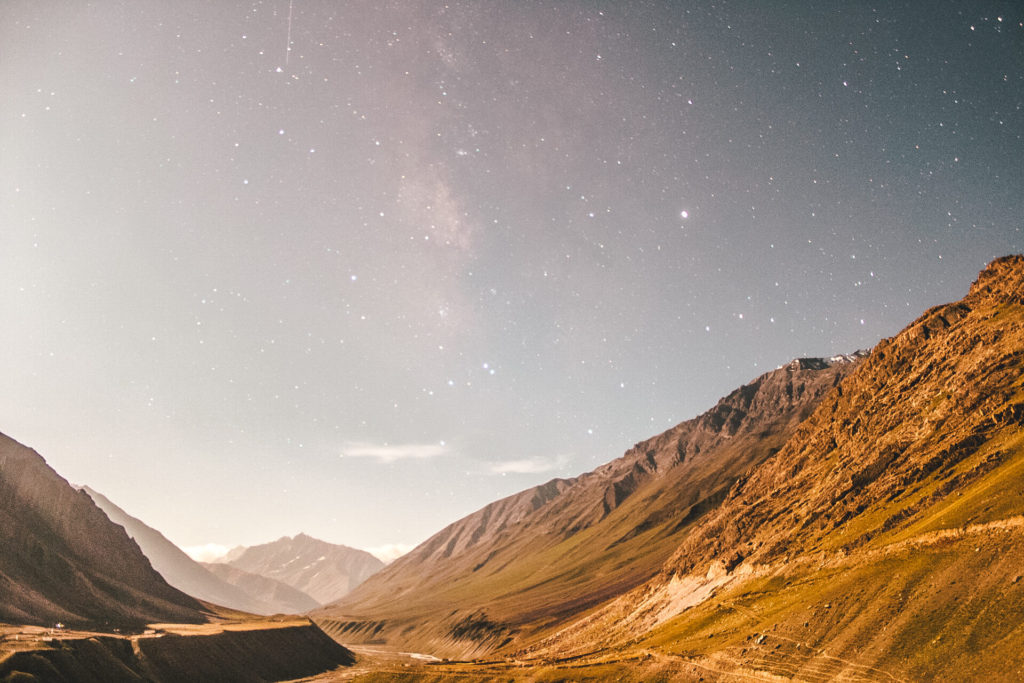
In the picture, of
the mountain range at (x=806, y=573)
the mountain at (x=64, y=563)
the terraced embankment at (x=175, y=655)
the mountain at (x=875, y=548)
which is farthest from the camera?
the mountain at (x=64, y=563)

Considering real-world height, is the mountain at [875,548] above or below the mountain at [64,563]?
below

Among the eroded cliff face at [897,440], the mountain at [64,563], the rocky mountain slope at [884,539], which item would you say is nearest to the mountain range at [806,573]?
the rocky mountain slope at [884,539]

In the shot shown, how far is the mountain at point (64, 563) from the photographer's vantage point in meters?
101

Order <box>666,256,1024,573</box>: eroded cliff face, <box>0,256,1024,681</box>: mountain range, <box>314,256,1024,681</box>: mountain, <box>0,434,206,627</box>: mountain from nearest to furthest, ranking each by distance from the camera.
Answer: <box>314,256,1024,681</box>: mountain < <box>0,256,1024,681</box>: mountain range < <box>666,256,1024,573</box>: eroded cliff face < <box>0,434,206,627</box>: mountain

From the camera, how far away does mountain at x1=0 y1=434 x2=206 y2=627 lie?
101m

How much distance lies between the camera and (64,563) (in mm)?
118562

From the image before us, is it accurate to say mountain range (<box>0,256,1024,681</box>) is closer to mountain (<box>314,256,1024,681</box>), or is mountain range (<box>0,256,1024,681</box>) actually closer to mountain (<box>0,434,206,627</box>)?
mountain (<box>314,256,1024,681</box>)

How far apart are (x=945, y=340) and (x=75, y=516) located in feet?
756

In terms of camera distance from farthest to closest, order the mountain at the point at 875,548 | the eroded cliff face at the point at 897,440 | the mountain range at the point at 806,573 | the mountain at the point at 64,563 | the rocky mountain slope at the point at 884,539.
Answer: the mountain at the point at 64,563 < the eroded cliff face at the point at 897,440 < the mountain range at the point at 806,573 < the mountain at the point at 875,548 < the rocky mountain slope at the point at 884,539

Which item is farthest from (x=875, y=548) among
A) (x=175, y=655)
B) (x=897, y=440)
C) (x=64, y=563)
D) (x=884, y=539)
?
(x=64, y=563)

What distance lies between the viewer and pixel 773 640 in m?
55.3

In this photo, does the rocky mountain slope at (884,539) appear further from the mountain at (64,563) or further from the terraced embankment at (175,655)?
the mountain at (64,563)

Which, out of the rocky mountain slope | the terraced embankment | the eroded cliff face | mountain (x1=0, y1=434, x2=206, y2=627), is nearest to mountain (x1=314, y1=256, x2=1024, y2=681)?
the rocky mountain slope

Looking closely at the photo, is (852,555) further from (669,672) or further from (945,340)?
(945,340)
